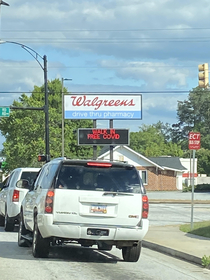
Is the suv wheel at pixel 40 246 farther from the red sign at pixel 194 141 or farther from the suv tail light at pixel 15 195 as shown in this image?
the red sign at pixel 194 141

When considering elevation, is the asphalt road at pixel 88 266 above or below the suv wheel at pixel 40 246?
below

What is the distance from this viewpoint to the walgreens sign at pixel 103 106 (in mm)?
41344

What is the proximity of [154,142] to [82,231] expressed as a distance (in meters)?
117

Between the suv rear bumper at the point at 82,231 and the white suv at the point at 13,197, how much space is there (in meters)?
5.42

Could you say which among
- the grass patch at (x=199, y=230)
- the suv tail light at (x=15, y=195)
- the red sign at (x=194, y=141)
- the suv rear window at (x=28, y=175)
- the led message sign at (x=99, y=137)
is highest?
the led message sign at (x=99, y=137)

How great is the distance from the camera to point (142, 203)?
11273 mm

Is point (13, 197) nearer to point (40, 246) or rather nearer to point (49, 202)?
point (40, 246)

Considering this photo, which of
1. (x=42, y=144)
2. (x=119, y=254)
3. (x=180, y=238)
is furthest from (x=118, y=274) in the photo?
(x=42, y=144)

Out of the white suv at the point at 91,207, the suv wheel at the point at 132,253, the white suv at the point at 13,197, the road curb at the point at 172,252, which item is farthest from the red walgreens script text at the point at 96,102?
the white suv at the point at 91,207

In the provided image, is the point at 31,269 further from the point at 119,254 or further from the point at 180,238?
the point at 180,238

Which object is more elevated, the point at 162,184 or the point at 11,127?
the point at 11,127

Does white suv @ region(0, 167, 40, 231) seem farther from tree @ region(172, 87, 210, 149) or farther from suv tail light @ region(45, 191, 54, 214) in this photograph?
tree @ region(172, 87, 210, 149)

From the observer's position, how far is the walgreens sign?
136ft

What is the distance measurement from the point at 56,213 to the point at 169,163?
198 ft
